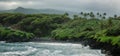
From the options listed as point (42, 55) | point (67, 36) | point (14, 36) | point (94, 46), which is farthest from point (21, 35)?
point (42, 55)

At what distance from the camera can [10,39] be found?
184 m

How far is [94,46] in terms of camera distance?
396 ft

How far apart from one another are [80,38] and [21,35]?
110 feet

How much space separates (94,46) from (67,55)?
29113 millimetres

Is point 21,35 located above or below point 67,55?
below

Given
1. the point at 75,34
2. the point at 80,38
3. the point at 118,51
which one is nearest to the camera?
the point at 118,51

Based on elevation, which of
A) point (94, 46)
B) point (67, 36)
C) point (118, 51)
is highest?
point (118, 51)

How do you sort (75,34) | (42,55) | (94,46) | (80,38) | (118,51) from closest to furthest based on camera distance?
(118,51)
(42,55)
(94,46)
(80,38)
(75,34)

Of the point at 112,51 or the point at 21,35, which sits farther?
the point at 21,35

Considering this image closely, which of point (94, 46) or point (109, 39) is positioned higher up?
point (109, 39)

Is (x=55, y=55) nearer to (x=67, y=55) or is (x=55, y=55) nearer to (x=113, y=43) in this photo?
(x=67, y=55)

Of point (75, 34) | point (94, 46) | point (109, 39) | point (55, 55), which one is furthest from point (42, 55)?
point (75, 34)

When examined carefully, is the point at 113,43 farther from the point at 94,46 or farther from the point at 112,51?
the point at 94,46

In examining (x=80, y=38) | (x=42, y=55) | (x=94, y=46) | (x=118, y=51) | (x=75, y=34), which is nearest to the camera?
(x=118, y=51)
